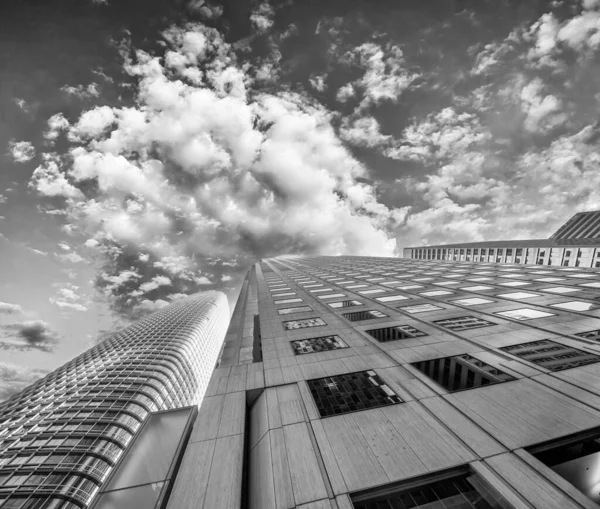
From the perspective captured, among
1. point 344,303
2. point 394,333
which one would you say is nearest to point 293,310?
point 344,303

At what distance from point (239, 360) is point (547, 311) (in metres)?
22.4

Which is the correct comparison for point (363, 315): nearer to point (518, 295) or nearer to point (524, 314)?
point (524, 314)

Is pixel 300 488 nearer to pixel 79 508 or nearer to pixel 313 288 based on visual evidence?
pixel 313 288

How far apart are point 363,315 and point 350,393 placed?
35.1ft

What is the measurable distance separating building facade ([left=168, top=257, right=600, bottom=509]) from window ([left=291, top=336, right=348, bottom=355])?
13cm

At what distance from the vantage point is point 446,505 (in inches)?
267

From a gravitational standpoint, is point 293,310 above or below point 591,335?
below

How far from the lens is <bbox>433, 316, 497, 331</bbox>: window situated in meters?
16.9

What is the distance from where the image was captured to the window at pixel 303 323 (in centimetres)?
1982

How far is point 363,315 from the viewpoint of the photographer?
21.4 m

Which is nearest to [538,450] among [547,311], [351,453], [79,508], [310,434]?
[351,453]

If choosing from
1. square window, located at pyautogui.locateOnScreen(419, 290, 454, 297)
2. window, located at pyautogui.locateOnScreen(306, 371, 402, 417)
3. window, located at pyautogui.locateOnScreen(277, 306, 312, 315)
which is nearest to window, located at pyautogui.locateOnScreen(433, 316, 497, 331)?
square window, located at pyautogui.locateOnScreen(419, 290, 454, 297)

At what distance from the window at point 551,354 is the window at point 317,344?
9.32 metres

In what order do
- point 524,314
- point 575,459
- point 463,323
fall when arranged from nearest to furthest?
point 575,459 → point 463,323 → point 524,314
